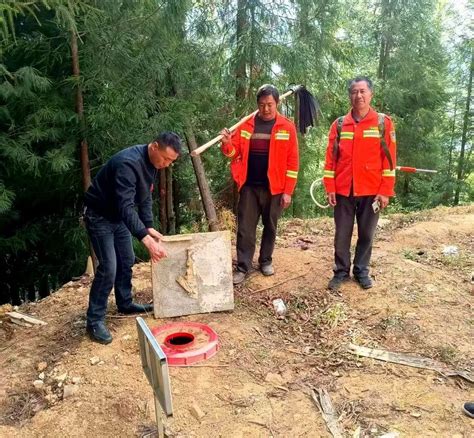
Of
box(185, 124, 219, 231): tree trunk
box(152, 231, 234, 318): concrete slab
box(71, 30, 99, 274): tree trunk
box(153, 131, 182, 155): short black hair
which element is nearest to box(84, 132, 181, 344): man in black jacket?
box(153, 131, 182, 155): short black hair

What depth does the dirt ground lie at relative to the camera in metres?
2.89

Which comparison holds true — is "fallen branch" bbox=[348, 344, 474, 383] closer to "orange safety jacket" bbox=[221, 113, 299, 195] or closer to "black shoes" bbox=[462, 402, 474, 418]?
"black shoes" bbox=[462, 402, 474, 418]

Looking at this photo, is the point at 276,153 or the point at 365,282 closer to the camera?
the point at 276,153

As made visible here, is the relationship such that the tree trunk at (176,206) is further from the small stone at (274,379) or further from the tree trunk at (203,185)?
the small stone at (274,379)

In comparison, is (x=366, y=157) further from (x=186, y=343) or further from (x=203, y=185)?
(x=203, y=185)

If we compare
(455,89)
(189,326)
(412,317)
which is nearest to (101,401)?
(189,326)

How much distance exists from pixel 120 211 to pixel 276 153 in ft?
5.92

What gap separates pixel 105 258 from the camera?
3.65m

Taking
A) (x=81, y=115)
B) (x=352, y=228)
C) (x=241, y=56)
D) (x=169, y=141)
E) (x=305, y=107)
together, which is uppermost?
(x=241, y=56)

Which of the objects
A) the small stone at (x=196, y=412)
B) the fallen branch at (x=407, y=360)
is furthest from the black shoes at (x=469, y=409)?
the small stone at (x=196, y=412)

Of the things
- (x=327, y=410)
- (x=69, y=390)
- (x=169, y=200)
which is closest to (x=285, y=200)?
(x=327, y=410)

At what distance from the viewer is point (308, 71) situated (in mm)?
7695

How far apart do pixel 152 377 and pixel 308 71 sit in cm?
660

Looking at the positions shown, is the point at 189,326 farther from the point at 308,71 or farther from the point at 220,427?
the point at 308,71
